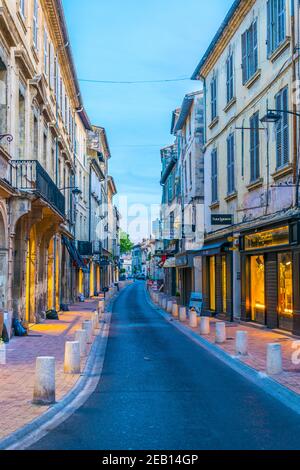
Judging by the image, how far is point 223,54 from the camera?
24.6 metres

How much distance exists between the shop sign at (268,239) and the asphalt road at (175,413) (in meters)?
5.57

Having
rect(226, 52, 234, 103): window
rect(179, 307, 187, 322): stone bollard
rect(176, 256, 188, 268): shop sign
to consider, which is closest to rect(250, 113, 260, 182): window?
rect(226, 52, 234, 103): window

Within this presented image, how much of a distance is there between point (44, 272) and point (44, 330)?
547 centimetres

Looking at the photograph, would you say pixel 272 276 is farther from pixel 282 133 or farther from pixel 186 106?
pixel 186 106

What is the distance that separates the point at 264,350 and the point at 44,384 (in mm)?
7264

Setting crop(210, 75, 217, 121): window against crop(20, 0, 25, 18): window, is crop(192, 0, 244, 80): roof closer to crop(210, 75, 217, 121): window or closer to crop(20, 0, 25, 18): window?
crop(210, 75, 217, 121): window

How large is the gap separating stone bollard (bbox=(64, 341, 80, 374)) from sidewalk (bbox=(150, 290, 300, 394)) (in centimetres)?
351

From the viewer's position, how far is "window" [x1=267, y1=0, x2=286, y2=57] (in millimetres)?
17172

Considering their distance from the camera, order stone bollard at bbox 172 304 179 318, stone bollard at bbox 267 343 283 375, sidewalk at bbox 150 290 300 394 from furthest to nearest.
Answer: stone bollard at bbox 172 304 179 318 < stone bollard at bbox 267 343 283 375 < sidewalk at bbox 150 290 300 394

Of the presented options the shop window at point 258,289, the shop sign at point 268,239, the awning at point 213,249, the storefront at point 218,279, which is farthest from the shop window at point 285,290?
the awning at point 213,249

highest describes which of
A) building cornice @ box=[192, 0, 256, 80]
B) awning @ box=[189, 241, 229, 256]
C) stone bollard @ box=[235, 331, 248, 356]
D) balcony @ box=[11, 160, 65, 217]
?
building cornice @ box=[192, 0, 256, 80]

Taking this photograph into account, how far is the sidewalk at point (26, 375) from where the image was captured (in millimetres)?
7489

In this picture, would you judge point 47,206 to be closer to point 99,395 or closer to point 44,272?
point 44,272

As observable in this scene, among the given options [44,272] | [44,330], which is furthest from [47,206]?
[44,272]
